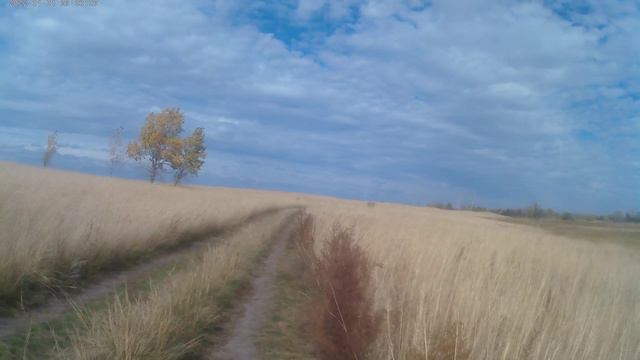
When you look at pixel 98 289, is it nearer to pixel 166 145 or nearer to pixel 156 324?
pixel 156 324

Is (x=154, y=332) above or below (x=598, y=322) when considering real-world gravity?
below

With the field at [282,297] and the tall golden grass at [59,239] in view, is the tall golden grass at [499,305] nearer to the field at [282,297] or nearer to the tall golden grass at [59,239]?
the field at [282,297]

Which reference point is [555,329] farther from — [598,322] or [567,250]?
[567,250]

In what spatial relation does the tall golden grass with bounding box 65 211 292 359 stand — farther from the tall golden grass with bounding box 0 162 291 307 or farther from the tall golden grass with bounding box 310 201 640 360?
the tall golden grass with bounding box 310 201 640 360

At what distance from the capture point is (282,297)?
10.2m

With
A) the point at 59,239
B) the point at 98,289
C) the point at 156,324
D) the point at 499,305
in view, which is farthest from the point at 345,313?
the point at 59,239

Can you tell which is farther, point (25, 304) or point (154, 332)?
point (25, 304)

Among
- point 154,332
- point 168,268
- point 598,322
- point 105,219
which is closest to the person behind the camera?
point 154,332

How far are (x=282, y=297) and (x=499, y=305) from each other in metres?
5.03

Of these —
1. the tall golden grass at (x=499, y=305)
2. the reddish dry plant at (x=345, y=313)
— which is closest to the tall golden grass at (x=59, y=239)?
the reddish dry plant at (x=345, y=313)

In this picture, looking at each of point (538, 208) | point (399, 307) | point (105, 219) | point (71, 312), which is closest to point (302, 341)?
point (399, 307)

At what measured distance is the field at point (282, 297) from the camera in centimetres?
527

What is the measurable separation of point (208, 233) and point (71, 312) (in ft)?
44.4

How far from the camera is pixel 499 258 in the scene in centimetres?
1053
